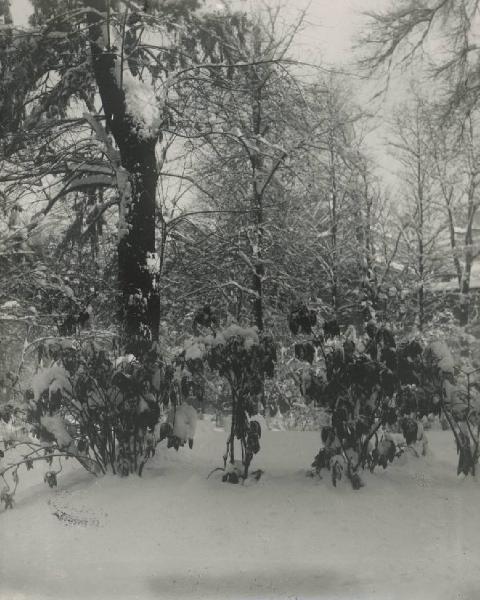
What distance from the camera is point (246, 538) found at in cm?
331

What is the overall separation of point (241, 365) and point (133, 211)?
209 centimetres

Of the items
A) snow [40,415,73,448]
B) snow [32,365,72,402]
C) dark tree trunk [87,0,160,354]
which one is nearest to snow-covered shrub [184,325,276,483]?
snow [32,365,72,402]

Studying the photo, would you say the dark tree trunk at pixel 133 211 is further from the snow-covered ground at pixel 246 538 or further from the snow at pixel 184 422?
the snow-covered ground at pixel 246 538

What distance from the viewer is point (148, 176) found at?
5.47m

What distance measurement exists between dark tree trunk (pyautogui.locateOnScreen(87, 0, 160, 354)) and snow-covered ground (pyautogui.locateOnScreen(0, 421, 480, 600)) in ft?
5.10

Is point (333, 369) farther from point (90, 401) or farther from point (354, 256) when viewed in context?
point (354, 256)

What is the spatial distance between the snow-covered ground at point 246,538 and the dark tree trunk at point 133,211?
5.10 feet

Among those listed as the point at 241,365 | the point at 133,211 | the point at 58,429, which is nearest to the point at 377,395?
the point at 241,365

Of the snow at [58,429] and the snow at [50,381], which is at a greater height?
the snow at [50,381]

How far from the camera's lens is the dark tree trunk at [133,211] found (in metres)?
5.31

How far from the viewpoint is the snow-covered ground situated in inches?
116

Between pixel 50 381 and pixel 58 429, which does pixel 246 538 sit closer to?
pixel 58 429

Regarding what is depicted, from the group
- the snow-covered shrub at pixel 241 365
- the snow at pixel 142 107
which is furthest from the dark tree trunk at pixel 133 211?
the snow-covered shrub at pixel 241 365

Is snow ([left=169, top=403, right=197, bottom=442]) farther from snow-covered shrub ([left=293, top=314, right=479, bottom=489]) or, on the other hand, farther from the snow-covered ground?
snow-covered shrub ([left=293, top=314, right=479, bottom=489])
